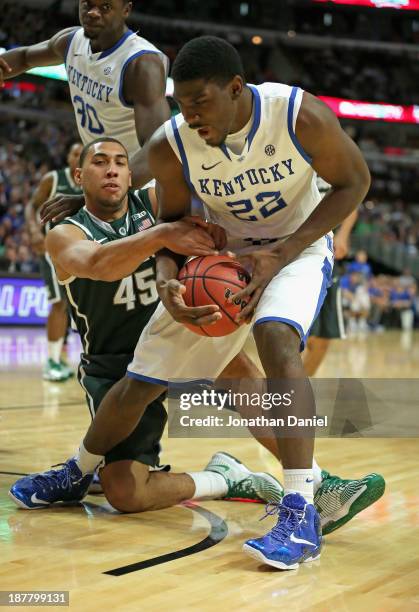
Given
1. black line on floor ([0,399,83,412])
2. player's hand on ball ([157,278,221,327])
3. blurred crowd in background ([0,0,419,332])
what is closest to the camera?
player's hand on ball ([157,278,221,327])

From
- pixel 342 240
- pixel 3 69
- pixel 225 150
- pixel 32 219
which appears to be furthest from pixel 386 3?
pixel 225 150

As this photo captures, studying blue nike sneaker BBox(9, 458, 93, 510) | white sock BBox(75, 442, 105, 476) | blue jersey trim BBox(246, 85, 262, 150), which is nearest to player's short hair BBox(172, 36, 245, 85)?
blue jersey trim BBox(246, 85, 262, 150)

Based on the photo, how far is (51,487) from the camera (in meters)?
3.82

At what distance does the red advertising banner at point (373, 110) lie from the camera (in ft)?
98.2

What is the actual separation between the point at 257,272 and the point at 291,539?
0.94m

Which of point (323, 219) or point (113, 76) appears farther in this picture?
point (113, 76)

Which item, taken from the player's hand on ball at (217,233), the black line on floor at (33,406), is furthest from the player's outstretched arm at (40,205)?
the player's hand on ball at (217,233)

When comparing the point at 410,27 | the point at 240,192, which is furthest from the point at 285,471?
the point at 410,27

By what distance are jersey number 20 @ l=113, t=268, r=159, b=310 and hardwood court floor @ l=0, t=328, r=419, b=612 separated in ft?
2.95

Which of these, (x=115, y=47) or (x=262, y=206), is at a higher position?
(x=115, y=47)

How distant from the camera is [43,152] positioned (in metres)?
21.3

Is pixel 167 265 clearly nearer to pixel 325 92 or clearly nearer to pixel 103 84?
pixel 103 84

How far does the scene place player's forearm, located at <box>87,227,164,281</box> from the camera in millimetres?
3410

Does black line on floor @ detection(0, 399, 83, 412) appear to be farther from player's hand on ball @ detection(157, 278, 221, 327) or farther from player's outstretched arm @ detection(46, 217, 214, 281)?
player's hand on ball @ detection(157, 278, 221, 327)
